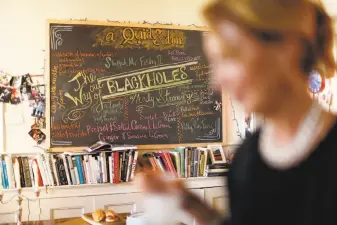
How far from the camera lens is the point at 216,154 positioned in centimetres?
346

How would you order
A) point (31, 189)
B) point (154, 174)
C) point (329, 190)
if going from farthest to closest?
point (31, 189)
point (154, 174)
point (329, 190)

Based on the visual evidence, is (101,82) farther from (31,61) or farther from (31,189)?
(31,189)

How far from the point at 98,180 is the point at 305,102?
268 cm

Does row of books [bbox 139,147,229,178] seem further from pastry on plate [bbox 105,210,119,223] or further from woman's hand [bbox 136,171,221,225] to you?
woman's hand [bbox 136,171,221,225]

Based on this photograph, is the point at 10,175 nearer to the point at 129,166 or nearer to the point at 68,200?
the point at 68,200

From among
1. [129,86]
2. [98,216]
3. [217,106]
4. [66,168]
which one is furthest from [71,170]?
[217,106]

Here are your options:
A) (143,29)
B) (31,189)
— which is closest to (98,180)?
(31,189)

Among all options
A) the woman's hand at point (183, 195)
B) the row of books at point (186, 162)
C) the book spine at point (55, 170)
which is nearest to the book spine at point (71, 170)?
the book spine at point (55, 170)

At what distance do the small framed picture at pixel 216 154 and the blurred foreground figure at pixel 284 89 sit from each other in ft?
9.20

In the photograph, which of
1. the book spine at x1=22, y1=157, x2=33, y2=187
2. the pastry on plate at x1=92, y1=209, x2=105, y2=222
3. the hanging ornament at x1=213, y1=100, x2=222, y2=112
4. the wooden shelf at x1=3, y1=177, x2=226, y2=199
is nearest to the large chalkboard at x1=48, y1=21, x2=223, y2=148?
the hanging ornament at x1=213, y1=100, x2=222, y2=112

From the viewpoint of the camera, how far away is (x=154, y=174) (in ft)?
2.74

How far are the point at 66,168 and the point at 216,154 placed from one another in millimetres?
1270

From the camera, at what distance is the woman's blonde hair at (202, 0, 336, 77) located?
0.58 meters

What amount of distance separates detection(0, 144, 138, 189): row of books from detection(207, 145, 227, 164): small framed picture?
2.23ft
